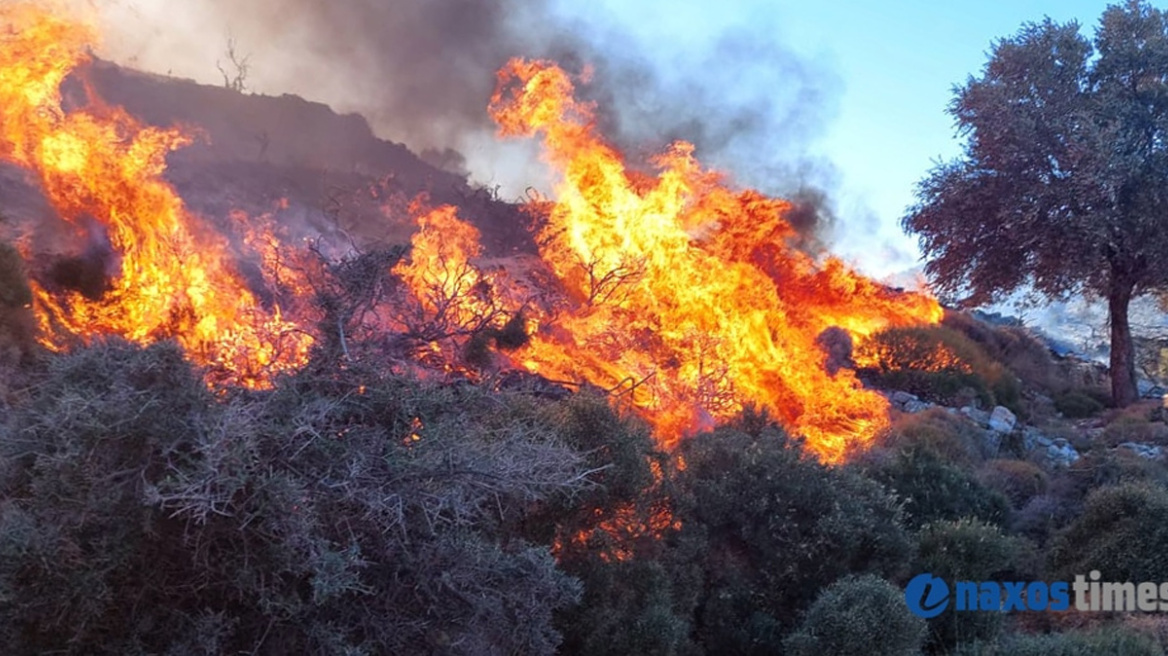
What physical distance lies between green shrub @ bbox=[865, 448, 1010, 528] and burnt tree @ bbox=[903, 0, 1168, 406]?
10.2 metres

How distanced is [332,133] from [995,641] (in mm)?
30296

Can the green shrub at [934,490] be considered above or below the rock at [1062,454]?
below

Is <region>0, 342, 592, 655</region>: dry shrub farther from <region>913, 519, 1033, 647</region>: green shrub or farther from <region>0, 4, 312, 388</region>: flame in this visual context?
<region>913, 519, 1033, 647</region>: green shrub

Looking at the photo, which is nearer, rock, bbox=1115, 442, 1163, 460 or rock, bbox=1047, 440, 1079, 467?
rock, bbox=1047, 440, 1079, 467

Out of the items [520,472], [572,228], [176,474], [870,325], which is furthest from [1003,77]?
[176,474]

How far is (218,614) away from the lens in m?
5.36

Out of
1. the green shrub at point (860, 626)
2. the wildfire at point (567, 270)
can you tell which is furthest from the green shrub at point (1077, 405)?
the green shrub at point (860, 626)

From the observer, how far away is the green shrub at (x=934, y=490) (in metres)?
11.8

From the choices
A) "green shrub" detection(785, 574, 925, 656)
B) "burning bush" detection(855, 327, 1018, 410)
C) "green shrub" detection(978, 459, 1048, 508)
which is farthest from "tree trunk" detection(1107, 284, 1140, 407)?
"green shrub" detection(785, 574, 925, 656)

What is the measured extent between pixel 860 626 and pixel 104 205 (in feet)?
37.6

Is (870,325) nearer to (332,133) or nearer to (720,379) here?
(720,379)

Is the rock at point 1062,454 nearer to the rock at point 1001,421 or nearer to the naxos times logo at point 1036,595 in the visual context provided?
the rock at point 1001,421

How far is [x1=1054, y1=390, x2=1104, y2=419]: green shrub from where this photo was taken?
21578 millimetres

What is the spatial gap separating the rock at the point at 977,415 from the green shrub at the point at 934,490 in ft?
15.8
